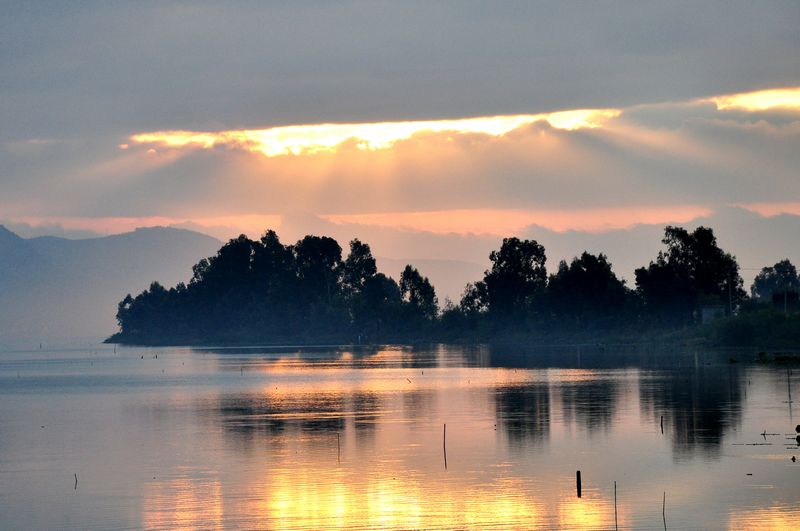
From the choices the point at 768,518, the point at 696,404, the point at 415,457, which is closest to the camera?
the point at 768,518

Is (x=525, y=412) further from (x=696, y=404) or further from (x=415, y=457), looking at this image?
(x=415, y=457)

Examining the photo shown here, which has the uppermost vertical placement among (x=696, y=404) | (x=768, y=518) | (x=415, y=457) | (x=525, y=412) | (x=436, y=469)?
(x=696, y=404)

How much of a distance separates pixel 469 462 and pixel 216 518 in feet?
62.0

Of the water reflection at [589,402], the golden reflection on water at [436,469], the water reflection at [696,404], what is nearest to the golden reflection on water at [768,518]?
the golden reflection on water at [436,469]

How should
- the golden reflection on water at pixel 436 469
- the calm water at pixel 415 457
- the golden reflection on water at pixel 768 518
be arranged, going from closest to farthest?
the golden reflection on water at pixel 768 518, the golden reflection on water at pixel 436 469, the calm water at pixel 415 457

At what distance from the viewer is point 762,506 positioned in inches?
1975

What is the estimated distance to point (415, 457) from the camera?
69000 mm

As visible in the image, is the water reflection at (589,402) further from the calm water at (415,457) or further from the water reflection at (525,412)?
the water reflection at (525,412)

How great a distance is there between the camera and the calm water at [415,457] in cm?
5109

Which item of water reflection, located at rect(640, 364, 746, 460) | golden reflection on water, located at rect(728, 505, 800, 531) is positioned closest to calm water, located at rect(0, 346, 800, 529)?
golden reflection on water, located at rect(728, 505, 800, 531)

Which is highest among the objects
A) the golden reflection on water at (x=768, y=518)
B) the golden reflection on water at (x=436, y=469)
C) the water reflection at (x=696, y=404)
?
the water reflection at (x=696, y=404)

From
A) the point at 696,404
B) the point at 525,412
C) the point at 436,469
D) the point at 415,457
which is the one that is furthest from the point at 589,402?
the point at 436,469

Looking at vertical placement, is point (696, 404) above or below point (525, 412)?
above

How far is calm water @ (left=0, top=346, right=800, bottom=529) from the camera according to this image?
51.1 m
